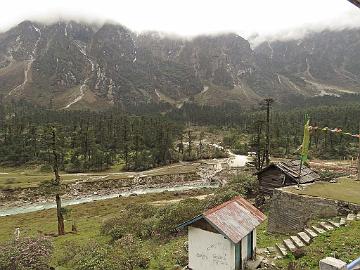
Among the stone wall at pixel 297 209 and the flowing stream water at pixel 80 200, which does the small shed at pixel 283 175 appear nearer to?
the stone wall at pixel 297 209

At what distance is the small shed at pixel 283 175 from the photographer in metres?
38.2

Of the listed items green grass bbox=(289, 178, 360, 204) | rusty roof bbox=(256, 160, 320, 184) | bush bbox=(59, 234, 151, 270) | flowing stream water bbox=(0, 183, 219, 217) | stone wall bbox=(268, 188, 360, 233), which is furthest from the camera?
flowing stream water bbox=(0, 183, 219, 217)

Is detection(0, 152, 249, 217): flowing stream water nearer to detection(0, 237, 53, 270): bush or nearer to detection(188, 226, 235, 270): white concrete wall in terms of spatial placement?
detection(0, 237, 53, 270): bush

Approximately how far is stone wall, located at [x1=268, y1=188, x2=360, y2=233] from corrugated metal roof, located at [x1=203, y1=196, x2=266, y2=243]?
662cm

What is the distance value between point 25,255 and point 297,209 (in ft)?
65.2

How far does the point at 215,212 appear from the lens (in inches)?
837

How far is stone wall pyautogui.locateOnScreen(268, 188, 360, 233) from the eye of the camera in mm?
27516

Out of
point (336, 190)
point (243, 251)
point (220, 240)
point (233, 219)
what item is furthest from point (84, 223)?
point (220, 240)

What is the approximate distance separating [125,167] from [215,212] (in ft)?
Answer: 304

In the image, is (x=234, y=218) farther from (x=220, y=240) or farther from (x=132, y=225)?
(x=132, y=225)

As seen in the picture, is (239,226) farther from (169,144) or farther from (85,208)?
(169,144)

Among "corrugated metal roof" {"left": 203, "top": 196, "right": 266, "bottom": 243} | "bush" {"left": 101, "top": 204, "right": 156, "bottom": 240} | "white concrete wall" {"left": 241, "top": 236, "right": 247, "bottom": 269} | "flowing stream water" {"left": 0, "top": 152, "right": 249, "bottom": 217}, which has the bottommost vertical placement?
"flowing stream water" {"left": 0, "top": 152, "right": 249, "bottom": 217}

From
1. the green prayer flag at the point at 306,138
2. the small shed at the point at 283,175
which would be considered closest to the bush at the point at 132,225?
the small shed at the point at 283,175

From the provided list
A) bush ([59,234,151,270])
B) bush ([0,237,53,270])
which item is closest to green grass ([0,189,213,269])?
bush ([59,234,151,270])
